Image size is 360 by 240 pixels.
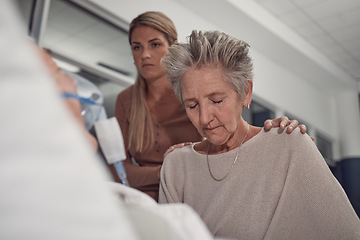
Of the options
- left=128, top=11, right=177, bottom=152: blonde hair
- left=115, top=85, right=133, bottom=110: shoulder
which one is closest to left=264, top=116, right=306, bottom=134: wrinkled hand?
left=128, top=11, right=177, bottom=152: blonde hair

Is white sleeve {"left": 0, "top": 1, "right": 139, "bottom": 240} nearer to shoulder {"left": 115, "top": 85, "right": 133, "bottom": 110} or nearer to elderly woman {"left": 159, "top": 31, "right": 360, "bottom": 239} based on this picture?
elderly woman {"left": 159, "top": 31, "right": 360, "bottom": 239}

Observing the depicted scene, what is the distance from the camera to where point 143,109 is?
162 centimetres

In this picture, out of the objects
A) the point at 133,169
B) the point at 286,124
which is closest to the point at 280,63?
the point at 133,169

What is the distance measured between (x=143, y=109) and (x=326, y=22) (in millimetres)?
4048

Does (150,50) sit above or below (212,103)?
above

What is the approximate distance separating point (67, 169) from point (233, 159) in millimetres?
934

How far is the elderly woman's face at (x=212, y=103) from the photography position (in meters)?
1.11

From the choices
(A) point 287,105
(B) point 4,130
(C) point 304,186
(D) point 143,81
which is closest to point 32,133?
(B) point 4,130

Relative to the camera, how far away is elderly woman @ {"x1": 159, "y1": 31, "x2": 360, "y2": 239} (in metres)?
0.94

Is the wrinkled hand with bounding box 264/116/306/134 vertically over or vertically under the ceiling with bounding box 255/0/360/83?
under

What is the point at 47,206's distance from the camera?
254mm

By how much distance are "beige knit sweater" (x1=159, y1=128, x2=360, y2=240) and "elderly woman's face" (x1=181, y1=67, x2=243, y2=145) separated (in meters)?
0.09

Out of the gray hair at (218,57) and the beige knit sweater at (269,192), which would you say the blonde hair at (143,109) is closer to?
the beige knit sweater at (269,192)

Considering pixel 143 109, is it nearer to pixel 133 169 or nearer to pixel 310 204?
pixel 133 169
